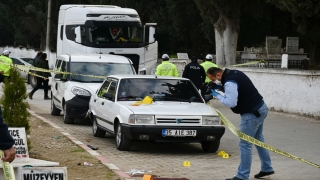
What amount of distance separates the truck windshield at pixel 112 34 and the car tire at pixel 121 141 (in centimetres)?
1330

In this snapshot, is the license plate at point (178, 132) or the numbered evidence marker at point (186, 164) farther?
the license plate at point (178, 132)

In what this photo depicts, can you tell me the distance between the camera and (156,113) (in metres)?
12.7

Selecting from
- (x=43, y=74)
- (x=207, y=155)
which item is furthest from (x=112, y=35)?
(x=207, y=155)

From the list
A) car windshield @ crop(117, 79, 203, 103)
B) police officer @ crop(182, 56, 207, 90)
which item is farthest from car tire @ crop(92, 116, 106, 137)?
police officer @ crop(182, 56, 207, 90)

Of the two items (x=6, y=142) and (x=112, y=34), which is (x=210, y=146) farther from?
(x=112, y=34)

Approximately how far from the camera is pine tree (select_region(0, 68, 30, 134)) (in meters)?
11.3

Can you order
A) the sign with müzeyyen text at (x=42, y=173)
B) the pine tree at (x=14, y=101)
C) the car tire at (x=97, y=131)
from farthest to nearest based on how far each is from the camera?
the car tire at (x=97, y=131), the pine tree at (x=14, y=101), the sign with müzeyyen text at (x=42, y=173)

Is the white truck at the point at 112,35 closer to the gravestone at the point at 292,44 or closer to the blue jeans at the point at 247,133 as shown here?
the gravestone at the point at 292,44

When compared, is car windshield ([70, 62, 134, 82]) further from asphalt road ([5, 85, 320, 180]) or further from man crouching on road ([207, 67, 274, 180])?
man crouching on road ([207, 67, 274, 180])

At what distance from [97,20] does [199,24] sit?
780 inches

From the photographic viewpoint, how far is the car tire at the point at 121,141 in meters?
13.0

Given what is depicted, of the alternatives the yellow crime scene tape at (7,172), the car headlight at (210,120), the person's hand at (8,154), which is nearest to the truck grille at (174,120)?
the car headlight at (210,120)

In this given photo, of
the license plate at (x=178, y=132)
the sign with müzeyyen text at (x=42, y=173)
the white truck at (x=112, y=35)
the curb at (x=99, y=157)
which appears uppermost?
the white truck at (x=112, y=35)

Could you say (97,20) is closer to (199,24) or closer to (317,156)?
(317,156)
